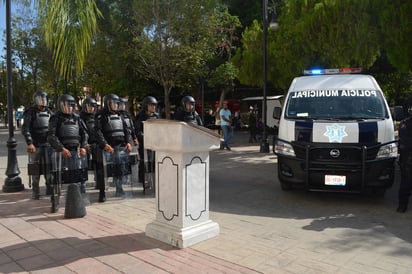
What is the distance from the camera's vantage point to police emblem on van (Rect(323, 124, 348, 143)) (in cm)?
627

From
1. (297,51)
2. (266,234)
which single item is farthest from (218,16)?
(266,234)

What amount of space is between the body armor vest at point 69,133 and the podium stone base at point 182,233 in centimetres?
228

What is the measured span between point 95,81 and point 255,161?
698 inches

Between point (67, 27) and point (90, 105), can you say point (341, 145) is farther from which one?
point (67, 27)

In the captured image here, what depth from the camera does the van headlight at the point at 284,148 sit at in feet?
21.7

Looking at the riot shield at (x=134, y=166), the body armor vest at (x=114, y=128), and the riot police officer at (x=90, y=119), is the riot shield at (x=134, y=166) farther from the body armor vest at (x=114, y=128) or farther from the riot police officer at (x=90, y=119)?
the riot police officer at (x=90, y=119)

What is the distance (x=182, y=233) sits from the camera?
4.51 m

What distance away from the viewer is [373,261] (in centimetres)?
421

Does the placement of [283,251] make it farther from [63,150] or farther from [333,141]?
[63,150]

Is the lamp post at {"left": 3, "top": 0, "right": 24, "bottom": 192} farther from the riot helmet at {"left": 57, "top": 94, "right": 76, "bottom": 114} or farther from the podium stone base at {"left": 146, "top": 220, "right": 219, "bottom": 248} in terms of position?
the podium stone base at {"left": 146, "top": 220, "right": 219, "bottom": 248}

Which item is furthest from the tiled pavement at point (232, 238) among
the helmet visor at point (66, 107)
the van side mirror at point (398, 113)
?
the helmet visor at point (66, 107)

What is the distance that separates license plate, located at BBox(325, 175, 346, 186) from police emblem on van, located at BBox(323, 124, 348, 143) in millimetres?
563

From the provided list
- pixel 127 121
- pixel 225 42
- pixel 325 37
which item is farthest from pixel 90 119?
pixel 225 42

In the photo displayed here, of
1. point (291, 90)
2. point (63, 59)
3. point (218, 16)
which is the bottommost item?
point (291, 90)
